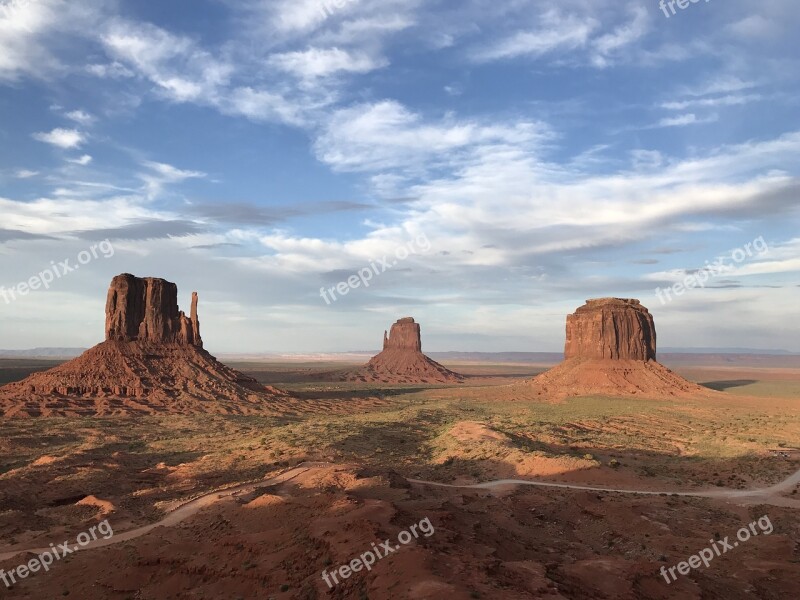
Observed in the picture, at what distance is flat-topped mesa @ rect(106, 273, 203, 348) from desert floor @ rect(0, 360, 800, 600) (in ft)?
91.4

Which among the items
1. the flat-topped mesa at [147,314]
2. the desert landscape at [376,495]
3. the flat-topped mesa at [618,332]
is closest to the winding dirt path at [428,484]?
the desert landscape at [376,495]

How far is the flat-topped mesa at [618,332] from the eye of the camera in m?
98.9

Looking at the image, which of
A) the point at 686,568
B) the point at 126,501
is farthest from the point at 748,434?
the point at 126,501

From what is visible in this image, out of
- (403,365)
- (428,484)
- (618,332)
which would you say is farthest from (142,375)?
(403,365)

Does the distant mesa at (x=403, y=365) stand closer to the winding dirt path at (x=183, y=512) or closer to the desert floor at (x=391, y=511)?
the desert floor at (x=391, y=511)

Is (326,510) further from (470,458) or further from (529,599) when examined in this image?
(470,458)

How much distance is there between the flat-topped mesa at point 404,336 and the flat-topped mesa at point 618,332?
7642cm

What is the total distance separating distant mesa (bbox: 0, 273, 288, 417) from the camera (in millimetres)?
62125

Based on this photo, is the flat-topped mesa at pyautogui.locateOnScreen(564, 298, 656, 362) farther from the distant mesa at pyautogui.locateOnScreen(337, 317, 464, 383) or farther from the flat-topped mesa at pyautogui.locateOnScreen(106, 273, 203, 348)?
the flat-topped mesa at pyautogui.locateOnScreen(106, 273, 203, 348)

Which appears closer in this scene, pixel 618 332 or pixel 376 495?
pixel 376 495

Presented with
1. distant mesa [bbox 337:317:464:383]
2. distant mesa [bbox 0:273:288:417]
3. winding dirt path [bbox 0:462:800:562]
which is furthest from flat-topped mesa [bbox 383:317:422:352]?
winding dirt path [bbox 0:462:800:562]

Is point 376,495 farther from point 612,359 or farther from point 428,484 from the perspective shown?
point 612,359

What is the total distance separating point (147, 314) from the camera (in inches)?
3068

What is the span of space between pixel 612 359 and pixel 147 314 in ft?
276
